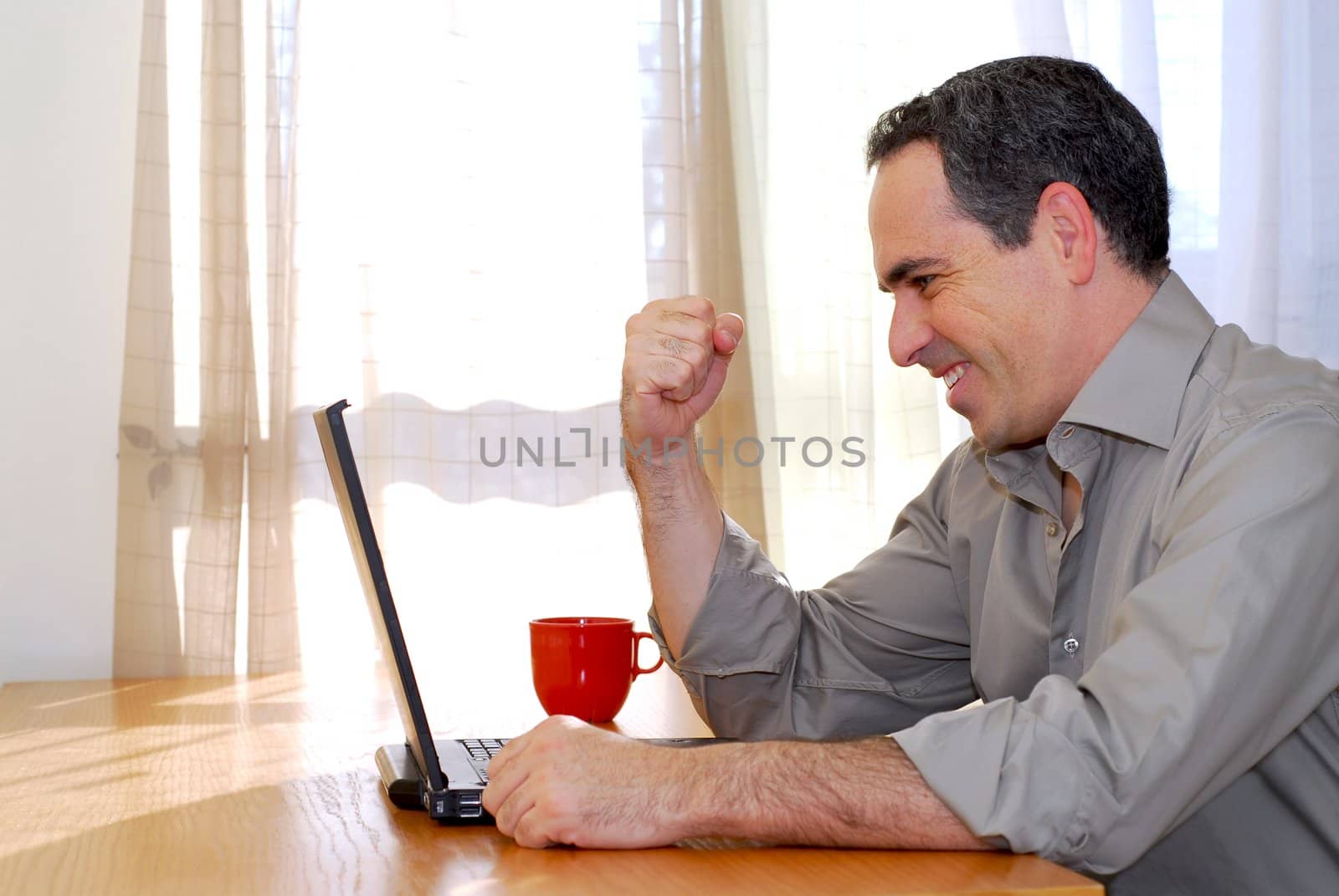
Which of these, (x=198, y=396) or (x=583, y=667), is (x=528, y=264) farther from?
(x=583, y=667)

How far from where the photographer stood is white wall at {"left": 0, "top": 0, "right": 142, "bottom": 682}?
1.99 meters

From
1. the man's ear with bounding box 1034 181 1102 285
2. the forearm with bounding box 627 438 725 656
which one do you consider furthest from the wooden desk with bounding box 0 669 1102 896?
the man's ear with bounding box 1034 181 1102 285

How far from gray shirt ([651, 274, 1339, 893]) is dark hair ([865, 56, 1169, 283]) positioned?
77 millimetres

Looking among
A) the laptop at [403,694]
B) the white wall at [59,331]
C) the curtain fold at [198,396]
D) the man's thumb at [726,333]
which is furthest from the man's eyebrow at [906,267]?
the white wall at [59,331]

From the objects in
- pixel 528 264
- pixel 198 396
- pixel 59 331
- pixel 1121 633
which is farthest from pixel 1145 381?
pixel 59 331

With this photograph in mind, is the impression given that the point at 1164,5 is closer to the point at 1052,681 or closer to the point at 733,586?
the point at 733,586

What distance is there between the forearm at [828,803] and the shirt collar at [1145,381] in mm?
369

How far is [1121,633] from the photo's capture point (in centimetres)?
83

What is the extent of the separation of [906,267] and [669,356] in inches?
9.4

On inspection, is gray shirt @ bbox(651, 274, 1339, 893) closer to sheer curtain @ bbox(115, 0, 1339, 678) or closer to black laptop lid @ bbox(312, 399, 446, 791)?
black laptop lid @ bbox(312, 399, 446, 791)

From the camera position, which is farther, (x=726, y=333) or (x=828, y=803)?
(x=726, y=333)

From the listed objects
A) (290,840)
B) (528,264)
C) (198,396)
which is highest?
(528,264)

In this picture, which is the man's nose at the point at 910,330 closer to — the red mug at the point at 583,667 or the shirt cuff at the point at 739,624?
the shirt cuff at the point at 739,624

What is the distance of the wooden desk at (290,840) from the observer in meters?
0.71
